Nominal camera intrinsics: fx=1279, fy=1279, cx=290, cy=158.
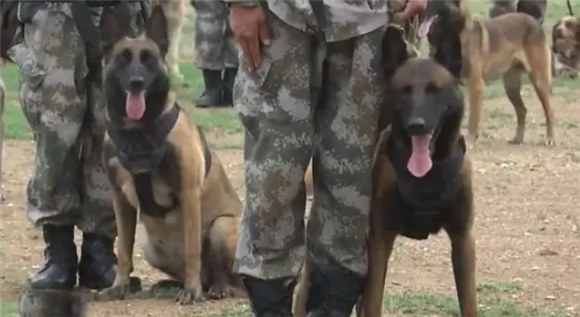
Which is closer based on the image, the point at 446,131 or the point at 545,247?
the point at 446,131

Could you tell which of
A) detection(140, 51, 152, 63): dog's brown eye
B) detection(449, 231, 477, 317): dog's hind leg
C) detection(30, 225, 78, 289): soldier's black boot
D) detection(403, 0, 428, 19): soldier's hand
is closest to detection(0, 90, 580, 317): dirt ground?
detection(30, 225, 78, 289): soldier's black boot

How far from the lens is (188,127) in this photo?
232 inches

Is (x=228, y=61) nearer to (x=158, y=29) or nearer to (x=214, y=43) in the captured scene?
(x=214, y=43)

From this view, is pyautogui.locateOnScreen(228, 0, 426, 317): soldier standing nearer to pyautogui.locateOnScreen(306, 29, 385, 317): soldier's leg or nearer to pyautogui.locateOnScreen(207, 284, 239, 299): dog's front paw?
pyautogui.locateOnScreen(306, 29, 385, 317): soldier's leg

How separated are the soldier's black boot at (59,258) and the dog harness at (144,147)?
1.28 feet

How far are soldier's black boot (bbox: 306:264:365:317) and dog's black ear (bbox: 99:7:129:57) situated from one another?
5.05 feet

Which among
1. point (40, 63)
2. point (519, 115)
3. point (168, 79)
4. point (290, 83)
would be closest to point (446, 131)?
point (290, 83)

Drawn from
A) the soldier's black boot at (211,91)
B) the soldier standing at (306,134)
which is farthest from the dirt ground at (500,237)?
the soldier's black boot at (211,91)

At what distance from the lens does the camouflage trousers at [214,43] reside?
13039mm

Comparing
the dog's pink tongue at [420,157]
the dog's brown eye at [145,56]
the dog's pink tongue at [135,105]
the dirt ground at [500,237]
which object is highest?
the dog's brown eye at [145,56]

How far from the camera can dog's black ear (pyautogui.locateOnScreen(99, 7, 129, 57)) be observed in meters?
5.63

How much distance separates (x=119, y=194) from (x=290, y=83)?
5.65ft

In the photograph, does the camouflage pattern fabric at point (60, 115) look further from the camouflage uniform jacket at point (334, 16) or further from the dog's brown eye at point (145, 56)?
the camouflage uniform jacket at point (334, 16)

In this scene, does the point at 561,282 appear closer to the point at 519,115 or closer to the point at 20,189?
the point at 20,189
